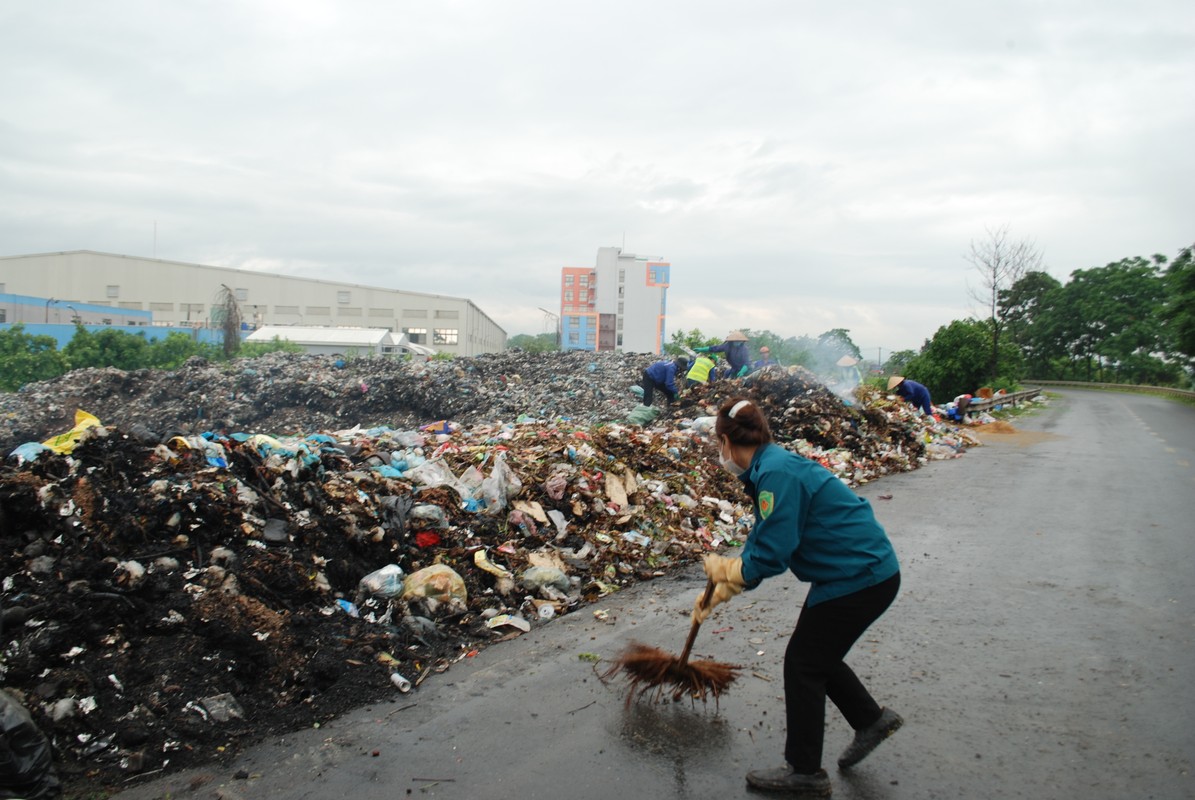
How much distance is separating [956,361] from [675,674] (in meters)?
23.8

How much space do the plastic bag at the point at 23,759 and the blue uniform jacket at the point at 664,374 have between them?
35.6ft

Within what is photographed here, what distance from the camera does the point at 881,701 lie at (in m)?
3.62

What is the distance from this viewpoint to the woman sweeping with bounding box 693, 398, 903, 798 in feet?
9.00

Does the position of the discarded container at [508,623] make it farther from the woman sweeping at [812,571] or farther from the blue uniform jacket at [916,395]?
the blue uniform jacket at [916,395]

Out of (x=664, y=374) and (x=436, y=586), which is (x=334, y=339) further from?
(x=436, y=586)

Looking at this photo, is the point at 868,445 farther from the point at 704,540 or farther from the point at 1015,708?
the point at 1015,708

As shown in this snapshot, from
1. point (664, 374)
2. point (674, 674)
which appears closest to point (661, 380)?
point (664, 374)

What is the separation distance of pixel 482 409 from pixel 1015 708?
13.7 meters

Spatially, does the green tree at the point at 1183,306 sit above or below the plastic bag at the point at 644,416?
above

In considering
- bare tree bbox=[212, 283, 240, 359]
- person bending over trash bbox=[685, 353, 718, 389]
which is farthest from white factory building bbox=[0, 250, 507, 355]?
person bending over trash bbox=[685, 353, 718, 389]

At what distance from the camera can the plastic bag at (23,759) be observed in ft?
8.61

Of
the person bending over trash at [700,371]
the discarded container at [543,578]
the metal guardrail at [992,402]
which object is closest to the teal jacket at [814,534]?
the discarded container at [543,578]

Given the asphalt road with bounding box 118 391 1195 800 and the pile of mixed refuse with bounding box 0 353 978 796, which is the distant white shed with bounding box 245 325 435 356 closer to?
the pile of mixed refuse with bounding box 0 353 978 796

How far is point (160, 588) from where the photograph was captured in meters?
3.85
